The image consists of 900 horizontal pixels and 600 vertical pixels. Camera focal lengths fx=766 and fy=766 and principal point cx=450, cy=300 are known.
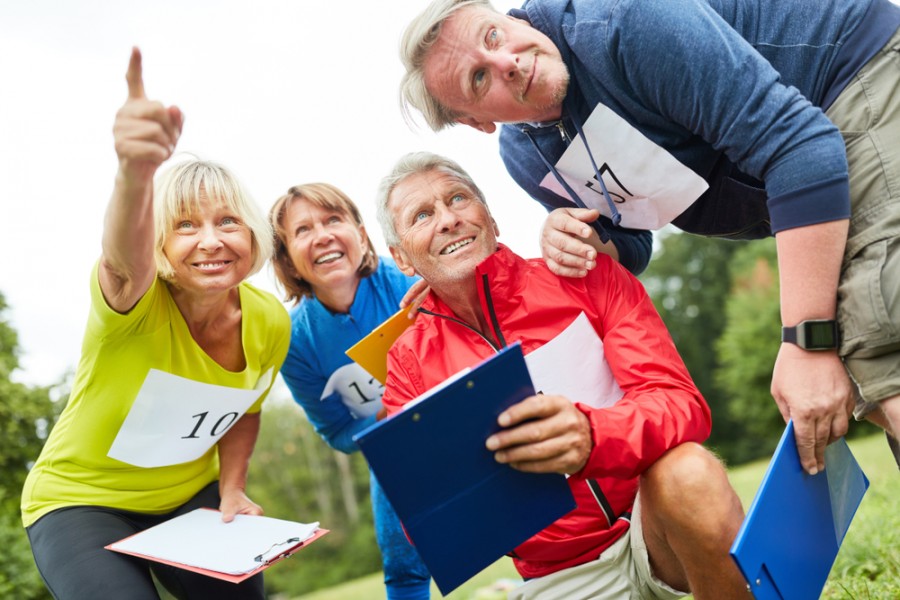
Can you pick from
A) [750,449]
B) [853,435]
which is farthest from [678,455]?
[750,449]

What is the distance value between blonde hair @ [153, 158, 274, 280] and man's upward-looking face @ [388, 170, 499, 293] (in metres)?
0.57

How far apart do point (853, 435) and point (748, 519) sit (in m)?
22.7

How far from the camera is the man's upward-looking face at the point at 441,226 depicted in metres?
2.61

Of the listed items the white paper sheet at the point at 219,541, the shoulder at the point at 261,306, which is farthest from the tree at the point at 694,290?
the white paper sheet at the point at 219,541

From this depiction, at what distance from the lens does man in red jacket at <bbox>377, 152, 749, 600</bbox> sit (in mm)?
1892

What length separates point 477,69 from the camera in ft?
7.69

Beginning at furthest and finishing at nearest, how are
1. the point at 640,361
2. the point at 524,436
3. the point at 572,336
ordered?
the point at 572,336 < the point at 640,361 < the point at 524,436

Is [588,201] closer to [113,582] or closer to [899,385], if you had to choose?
[899,385]

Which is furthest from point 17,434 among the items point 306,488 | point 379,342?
point 306,488

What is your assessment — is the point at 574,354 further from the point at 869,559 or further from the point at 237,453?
the point at 869,559

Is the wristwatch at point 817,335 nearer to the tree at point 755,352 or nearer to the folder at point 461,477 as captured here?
the folder at point 461,477

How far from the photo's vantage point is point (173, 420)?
2.82 m

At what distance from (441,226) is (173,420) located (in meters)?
1.22

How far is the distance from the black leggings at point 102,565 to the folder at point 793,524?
1887 mm
